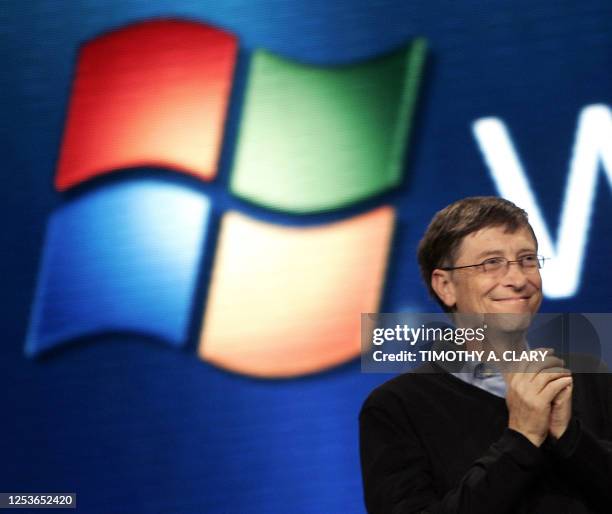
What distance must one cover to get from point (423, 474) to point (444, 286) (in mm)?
314

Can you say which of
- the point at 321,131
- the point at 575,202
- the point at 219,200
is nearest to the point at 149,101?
the point at 219,200

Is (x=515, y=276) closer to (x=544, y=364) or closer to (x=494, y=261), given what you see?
(x=494, y=261)

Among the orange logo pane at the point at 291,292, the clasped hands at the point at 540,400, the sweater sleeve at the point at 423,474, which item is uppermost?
the orange logo pane at the point at 291,292

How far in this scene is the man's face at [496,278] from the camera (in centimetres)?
144

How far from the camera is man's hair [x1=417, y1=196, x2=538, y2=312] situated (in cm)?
150

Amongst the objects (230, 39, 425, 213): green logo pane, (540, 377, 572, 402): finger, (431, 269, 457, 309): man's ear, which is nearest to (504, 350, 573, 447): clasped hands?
(540, 377, 572, 402): finger

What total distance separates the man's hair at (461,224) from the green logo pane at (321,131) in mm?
1026

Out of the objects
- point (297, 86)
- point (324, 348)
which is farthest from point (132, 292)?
point (297, 86)

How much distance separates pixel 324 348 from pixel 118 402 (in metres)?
0.60

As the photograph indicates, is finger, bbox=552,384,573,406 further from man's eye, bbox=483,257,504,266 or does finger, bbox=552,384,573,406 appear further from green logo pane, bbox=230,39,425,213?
green logo pane, bbox=230,39,425,213

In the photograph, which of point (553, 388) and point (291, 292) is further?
point (291, 292)

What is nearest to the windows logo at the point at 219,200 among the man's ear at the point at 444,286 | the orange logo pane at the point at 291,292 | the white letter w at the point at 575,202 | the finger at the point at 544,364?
the orange logo pane at the point at 291,292

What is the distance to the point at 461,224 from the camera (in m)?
1.52

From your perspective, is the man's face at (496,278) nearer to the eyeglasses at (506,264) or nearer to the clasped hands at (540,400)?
the eyeglasses at (506,264)
